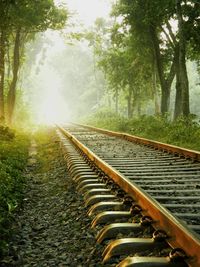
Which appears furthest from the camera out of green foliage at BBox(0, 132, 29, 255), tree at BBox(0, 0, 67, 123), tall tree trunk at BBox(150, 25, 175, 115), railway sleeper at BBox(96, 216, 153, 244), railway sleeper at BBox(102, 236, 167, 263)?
tall tree trunk at BBox(150, 25, 175, 115)

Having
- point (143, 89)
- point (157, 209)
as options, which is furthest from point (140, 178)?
point (143, 89)

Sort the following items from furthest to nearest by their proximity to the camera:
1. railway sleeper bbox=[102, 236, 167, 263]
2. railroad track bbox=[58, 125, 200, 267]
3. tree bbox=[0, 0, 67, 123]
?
tree bbox=[0, 0, 67, 123]
railway sleeper bbox=[102, 236, 167, 263]
railroad track bbox=[58, 125, 200, 267]

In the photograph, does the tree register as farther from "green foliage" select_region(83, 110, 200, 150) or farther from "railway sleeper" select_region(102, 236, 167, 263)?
"railway sleeper" select_region(102, 236, 167, 263)

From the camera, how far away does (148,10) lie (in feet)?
68.0

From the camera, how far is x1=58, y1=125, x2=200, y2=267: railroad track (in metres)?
3.00

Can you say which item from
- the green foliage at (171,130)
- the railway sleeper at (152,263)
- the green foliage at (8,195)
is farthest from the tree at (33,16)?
the railway sleeper at (152,263)

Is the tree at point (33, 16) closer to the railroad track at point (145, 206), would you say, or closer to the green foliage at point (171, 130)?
the green foliage at point (171, 130)

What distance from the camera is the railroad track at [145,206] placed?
9.85 feet

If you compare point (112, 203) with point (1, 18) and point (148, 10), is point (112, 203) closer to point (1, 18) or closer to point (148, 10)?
point (1, 18)

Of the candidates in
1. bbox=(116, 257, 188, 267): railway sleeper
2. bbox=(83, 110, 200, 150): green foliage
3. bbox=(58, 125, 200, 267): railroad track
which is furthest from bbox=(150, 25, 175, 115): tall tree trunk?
bbox=(116, 257, 188, 267): railway sleeper

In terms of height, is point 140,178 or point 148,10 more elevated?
point 148,10

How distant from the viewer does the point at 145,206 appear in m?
4.07

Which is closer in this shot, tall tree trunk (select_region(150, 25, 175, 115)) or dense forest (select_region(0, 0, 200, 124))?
dense forest (select_region(0, 0, 200, 124))

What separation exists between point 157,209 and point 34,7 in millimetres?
20389
